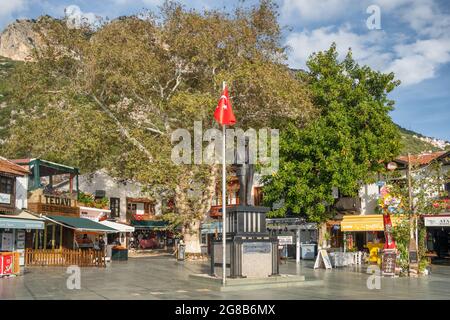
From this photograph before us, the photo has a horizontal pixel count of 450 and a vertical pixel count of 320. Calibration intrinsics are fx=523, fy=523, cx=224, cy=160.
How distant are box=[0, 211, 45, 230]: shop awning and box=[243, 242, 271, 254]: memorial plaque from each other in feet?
40.6

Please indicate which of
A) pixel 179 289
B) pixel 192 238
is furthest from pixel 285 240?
pixel 179 289

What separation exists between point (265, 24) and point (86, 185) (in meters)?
27.8

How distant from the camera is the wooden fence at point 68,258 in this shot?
28438 millimetres

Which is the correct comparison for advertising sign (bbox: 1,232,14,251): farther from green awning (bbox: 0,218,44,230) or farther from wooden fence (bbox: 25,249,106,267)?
green awning (bbox: 0,218,44,230)

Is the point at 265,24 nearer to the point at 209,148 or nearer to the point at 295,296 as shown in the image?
Result: the point at 209,148

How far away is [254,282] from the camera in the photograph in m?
18.1

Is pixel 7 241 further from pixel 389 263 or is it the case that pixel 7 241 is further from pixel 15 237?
pixel 389 263

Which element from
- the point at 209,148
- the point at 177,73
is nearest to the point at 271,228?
the point at 209,148

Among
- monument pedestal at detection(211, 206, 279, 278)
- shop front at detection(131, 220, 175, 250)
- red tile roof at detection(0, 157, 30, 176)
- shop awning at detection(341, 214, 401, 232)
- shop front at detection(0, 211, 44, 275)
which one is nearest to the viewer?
monument pedestal at detection(211, 206, 279, 278)

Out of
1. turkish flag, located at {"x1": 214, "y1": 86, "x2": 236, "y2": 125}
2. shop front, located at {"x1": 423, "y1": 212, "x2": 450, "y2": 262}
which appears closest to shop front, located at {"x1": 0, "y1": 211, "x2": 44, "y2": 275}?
turkish flag, located at {"x1": 214, "y1": 86, "x2": 236, "y2": 125}

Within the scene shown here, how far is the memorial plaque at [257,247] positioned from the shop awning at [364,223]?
53.4 ft

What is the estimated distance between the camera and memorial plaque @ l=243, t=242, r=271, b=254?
19.1 meters

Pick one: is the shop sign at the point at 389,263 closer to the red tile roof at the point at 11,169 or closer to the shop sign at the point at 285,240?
the shop sign at the point at 285,240

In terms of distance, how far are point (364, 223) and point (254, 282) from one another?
1844 centimetres
